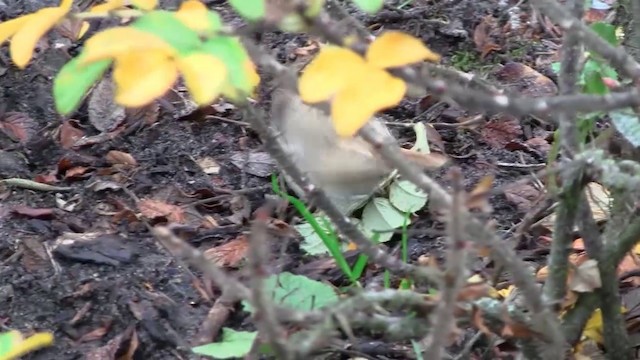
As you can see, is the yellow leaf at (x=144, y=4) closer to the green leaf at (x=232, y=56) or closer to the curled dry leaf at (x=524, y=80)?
the green leaf at (x=232, y=56)

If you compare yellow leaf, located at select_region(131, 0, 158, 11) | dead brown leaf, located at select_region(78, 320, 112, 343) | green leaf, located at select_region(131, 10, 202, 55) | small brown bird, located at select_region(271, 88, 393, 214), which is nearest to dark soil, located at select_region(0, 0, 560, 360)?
dead brown leaf, located at select_region(78, 320, 112, 343)

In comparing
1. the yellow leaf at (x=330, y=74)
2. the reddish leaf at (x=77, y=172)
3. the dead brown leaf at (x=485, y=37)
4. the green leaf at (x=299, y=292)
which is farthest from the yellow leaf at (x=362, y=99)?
the dead brown leaf at (x=485, y=37)

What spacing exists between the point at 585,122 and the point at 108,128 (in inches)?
42.2

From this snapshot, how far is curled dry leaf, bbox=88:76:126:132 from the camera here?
1.80 metres

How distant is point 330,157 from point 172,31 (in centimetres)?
81

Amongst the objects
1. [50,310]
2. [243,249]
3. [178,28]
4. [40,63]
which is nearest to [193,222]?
[243,249]

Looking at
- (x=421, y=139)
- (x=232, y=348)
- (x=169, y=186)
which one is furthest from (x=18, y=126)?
(x=232, y=348)

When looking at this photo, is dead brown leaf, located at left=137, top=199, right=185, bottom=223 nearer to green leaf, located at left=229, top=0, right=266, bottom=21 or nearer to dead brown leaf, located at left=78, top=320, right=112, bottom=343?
dead brown leaf, located at left=78, top=320, right=112, bottom=343

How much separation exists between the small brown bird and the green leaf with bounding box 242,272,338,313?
0.24 m

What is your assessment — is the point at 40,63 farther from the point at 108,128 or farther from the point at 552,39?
the point at 552,39

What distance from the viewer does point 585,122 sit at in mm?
1096

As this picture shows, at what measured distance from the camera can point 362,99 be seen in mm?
581

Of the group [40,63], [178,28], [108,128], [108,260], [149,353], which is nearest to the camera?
[178,28]

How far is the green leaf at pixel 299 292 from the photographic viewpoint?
114cm
